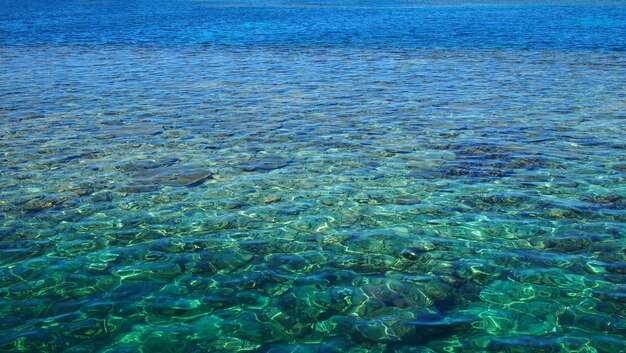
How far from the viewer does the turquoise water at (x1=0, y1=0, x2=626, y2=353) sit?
750cm

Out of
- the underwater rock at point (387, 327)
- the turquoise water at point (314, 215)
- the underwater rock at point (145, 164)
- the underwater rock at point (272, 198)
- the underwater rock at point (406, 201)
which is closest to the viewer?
the underwater rock at point (387, 327)

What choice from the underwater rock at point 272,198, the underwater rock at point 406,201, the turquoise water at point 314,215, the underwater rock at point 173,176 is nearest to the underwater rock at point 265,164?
the turquoise water at point 314,215

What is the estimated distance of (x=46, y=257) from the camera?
9.29m

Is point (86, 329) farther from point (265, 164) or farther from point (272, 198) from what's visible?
point (265, 164)

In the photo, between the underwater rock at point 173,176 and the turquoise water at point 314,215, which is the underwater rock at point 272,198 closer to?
the turquoise water at point 314,215

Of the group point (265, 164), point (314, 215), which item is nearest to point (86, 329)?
point (314, 215)

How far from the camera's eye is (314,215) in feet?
36.0

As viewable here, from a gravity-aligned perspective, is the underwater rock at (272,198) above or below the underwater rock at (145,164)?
above

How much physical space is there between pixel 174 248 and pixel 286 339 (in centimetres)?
320

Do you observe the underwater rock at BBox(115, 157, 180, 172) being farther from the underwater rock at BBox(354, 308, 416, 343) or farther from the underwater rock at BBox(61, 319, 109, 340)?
the underwater rock at BBox(354, 308, 416, 343)

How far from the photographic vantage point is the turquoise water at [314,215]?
24.6ft

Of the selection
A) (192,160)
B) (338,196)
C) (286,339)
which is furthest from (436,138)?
(286,339)

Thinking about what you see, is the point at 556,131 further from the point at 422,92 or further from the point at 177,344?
the point at 177,344

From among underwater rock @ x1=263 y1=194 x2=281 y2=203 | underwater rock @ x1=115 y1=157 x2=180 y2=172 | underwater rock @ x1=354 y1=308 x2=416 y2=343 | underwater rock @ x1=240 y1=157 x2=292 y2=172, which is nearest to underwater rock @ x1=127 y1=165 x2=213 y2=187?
underwater rock @ x1=115 y1=157 x2=180 y2=172
